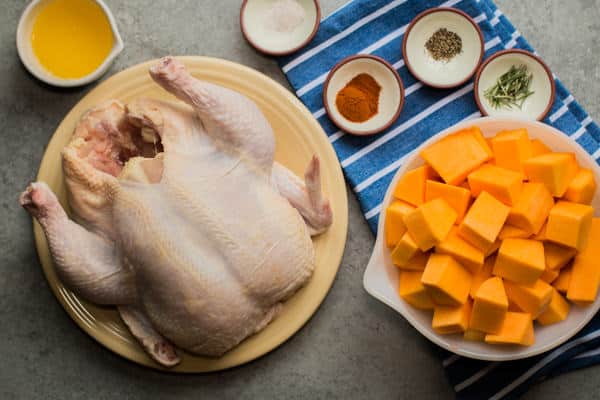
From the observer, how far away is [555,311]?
179 centimetres

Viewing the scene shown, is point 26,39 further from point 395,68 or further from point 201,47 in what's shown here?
point 395,68

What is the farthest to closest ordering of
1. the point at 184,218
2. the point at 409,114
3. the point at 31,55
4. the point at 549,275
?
the point at 409,114 → the point at 31,55 → the point at 549,275 → the point at 184,218

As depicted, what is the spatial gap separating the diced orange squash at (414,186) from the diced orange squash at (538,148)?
29 centimetres

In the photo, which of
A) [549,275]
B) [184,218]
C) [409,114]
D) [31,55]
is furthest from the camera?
[409,114]

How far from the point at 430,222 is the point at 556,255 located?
363 millimetres

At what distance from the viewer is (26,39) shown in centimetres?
197

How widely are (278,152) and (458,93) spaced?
604 millimetres

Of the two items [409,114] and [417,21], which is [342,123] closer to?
[409,114]

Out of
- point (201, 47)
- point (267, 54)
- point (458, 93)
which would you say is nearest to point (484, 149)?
point (458, 93)

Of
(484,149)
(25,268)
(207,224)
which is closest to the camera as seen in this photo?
(207,224)

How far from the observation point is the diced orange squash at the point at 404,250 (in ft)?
5.74

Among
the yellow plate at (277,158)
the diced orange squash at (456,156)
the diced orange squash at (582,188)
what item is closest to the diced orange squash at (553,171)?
the diced orange squash at (582,188)

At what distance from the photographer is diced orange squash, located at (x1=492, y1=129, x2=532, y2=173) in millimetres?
1764

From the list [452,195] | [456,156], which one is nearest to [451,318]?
[452,195]
